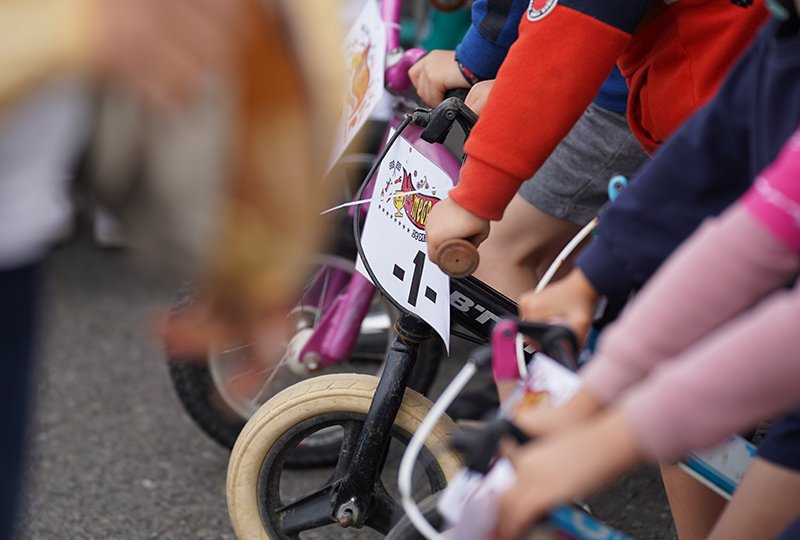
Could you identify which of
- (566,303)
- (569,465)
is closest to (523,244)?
(566,303)

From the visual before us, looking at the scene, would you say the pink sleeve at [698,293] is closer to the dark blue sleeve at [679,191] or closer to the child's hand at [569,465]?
the child's hand at [569,465]

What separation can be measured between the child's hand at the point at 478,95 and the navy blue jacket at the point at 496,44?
99mm

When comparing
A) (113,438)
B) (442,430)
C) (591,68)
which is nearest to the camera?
(591,68)

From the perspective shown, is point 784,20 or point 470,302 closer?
point 784,20

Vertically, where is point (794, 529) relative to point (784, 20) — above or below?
below

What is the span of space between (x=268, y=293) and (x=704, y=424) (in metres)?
0.44

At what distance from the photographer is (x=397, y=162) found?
2.15m

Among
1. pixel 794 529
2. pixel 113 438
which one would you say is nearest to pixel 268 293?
pixel 794 529

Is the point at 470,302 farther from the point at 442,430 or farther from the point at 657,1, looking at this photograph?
the point at 657,1

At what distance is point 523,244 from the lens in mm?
2330

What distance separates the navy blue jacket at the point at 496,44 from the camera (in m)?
2.22

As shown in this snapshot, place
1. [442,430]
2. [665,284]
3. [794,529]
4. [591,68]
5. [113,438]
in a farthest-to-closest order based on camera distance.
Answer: [113,438]
[442,430]
[591,68]
[794,529]
[665,284]

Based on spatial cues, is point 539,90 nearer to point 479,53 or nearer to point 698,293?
point 479,53

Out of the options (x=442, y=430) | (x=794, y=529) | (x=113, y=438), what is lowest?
(x=113, y=438)
